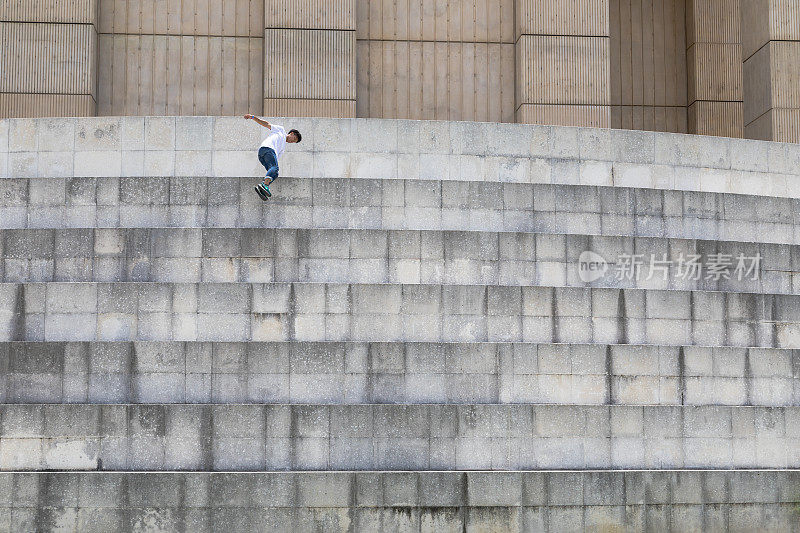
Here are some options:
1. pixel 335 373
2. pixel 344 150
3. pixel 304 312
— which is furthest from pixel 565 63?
pixel 335 373

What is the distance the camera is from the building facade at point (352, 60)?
21734 millimetres

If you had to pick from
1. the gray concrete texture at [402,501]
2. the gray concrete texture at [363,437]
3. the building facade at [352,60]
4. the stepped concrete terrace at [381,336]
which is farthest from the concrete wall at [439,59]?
the gray concrete texture at [402,501]

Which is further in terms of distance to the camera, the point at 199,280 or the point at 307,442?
the point at 199,280

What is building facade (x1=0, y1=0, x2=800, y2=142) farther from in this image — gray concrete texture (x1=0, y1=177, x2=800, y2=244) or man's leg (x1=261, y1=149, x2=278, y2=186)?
man's leg (x1=261, y1=149, x2=278, y2=186)

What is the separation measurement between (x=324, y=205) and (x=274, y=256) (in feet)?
4.07

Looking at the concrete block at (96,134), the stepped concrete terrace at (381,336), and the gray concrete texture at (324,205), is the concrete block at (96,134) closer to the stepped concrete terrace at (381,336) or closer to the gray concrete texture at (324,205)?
the stepped concrete terrace at (381,336)

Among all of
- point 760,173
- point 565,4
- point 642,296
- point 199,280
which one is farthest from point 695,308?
point 565,4

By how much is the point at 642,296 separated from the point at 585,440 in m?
2.25

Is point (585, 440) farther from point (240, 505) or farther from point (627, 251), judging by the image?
point (240, 505)

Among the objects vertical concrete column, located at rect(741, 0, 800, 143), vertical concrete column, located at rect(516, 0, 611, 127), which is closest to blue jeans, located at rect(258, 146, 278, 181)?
vertical concrete column, located at rect(516, 0, 611, 127)

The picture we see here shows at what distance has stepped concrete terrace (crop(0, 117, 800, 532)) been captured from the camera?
12.8 metres

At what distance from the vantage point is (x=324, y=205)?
1551 cm

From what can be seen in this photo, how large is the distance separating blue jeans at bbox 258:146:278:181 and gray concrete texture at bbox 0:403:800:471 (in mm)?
3333

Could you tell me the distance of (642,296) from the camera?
14.7m
